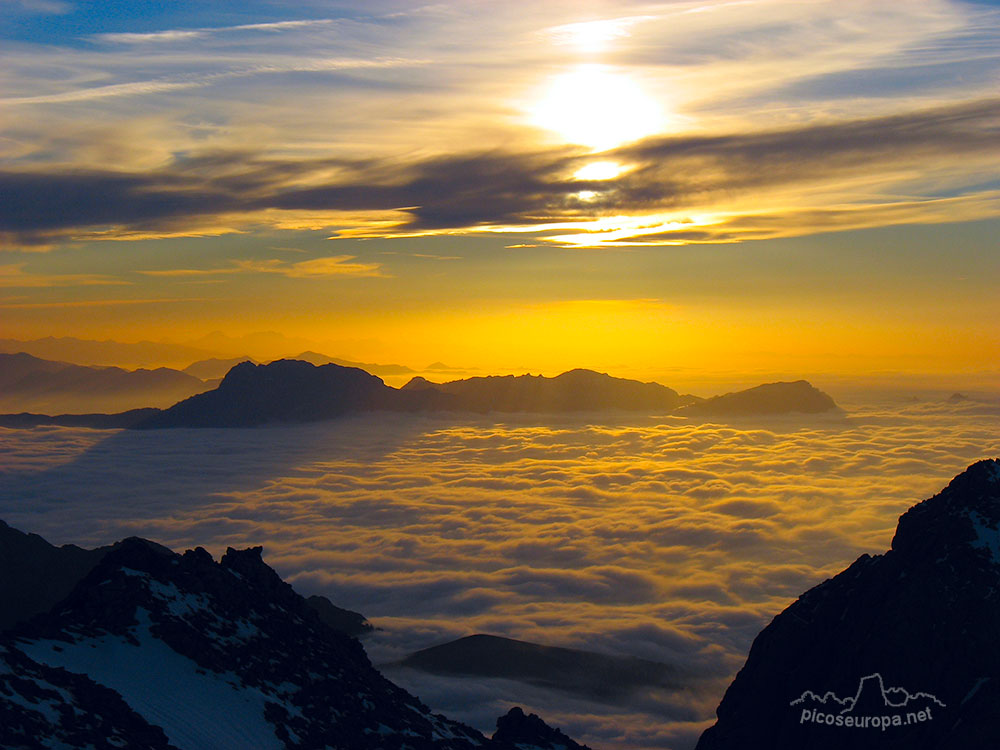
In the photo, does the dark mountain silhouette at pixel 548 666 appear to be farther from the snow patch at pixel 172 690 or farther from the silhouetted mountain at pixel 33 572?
the snow patch at pixel 172 690

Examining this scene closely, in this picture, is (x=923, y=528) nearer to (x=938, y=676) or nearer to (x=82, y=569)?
(x=938, y=676)

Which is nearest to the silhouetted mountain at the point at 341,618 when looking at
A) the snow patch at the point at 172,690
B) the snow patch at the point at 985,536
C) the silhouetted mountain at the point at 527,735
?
the silhouetted mountain at the point at 527,735

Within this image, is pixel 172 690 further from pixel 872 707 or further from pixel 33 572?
pixel 33 572

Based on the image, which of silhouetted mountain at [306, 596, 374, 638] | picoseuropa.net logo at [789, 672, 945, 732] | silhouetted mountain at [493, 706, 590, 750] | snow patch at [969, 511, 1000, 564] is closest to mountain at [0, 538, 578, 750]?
silhouetted mountain at [493, 706, 590, 750]

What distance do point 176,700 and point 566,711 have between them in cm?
10457

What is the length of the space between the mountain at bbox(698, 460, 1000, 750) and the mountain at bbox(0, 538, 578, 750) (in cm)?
2121

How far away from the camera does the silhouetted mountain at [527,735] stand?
7062 cm

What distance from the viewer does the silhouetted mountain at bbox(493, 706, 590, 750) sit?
7062 centimetres

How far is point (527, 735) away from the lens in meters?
72.0

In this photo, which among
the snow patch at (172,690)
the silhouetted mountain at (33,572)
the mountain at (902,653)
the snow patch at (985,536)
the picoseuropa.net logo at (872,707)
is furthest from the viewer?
the silhouetted mountain at (33,572)

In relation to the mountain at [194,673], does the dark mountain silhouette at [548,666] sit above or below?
below

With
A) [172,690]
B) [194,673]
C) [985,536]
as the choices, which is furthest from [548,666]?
[172,690]

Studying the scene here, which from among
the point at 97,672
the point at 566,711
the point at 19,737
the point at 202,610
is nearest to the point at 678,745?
the point at 566,711

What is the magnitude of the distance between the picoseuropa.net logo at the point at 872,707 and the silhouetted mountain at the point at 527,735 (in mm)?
20489
